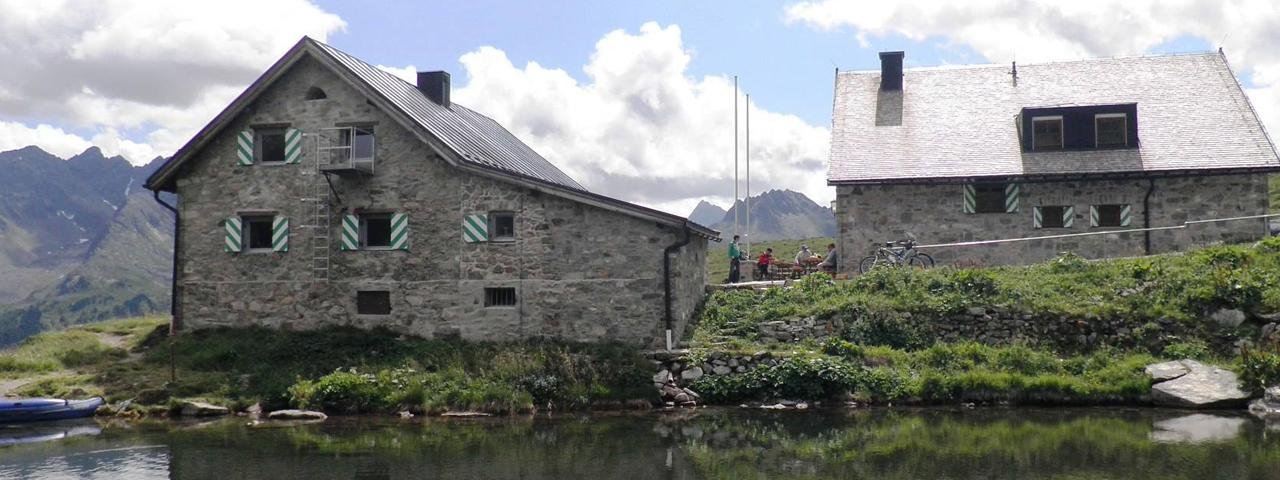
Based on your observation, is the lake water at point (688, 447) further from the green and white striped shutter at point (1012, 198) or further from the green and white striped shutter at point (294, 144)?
the green and white striped shutter at point (1012, 198)

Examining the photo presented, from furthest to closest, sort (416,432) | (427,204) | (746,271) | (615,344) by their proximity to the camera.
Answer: (746,271) → (427,204) → (615,344) → (416,432)

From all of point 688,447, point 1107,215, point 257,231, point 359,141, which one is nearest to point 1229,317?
point 1107,215

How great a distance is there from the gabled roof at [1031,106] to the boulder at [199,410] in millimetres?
17128

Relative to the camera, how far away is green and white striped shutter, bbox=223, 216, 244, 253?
2383cm

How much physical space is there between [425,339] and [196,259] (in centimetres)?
647

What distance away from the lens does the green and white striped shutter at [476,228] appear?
73.8ft

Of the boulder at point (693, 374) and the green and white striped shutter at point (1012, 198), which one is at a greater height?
the green and white striped shutter at point (1012, 198)

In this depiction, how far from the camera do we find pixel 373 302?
23219mm

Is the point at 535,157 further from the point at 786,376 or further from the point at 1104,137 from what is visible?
the point at 1104,137

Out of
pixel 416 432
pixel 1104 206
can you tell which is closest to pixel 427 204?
pixel 416 432

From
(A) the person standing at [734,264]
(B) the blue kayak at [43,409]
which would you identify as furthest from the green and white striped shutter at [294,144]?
(A) the person standing at [734,264]

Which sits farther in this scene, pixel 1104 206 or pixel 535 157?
pixel 535 157

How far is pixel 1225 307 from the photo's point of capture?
20188 mm

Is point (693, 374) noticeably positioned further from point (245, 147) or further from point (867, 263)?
point (245, 147)
